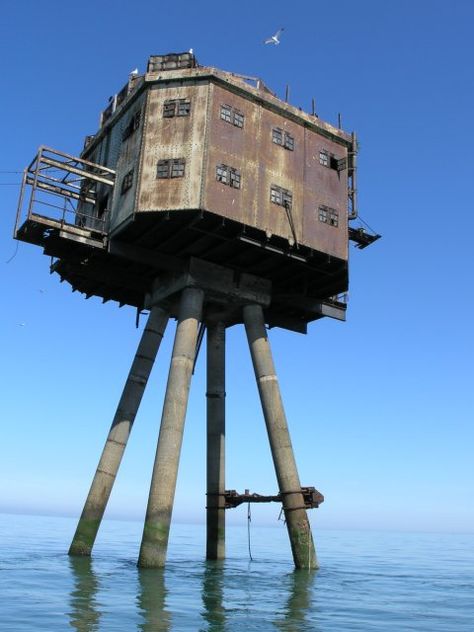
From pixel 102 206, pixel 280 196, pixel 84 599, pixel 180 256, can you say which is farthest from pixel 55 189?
pixel 84 599

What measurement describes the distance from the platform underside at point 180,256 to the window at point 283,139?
4.32m

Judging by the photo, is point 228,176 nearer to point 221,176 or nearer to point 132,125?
point 221,176

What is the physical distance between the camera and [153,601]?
53.7 feet

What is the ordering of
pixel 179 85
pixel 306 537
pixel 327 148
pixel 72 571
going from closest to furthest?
1. pixel 72 571
2. pixel 306 537
3. pixel 179 85
4. pixel 327 148

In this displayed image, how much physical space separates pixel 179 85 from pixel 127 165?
3.69 m

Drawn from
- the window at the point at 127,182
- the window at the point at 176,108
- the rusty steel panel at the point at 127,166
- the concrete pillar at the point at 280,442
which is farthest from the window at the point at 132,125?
the concrete pillar at the point at 280,442

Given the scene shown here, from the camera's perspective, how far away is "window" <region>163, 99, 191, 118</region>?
2577 cm

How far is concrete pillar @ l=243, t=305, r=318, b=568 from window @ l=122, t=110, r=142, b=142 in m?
8.49

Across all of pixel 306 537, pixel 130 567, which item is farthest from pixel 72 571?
pixel 306 537

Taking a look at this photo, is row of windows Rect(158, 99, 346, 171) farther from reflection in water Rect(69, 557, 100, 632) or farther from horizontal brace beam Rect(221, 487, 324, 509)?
reflection in water Rect(69, 557, 100, 632)

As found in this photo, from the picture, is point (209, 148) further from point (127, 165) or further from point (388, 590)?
point (388, 590)

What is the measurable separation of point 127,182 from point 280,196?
236 inches

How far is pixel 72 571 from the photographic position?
72.6 feet

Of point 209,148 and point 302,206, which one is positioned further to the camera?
point 302,206
